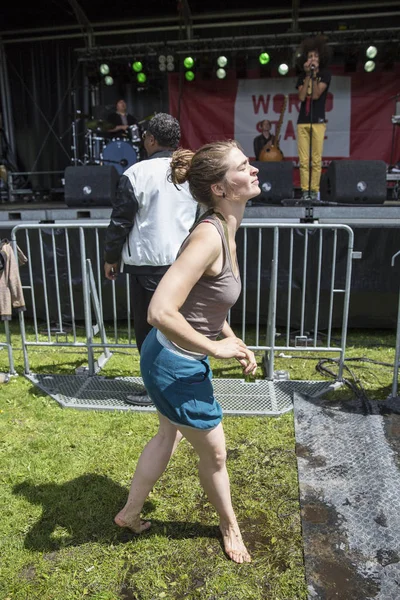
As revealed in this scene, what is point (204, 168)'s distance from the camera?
176 cm

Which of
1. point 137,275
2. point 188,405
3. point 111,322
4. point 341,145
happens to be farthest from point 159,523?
point 341,145

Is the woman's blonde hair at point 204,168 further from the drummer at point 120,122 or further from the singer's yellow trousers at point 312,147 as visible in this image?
the drummer at point 120,122

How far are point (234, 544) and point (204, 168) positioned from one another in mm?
1677

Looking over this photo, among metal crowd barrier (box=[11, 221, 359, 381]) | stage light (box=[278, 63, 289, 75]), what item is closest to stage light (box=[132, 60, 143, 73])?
stage light (box=[278, 63, 289, 75])

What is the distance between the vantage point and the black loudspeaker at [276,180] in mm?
6996

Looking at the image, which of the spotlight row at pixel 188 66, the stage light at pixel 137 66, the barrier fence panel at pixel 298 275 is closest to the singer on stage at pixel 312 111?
the barrier fence panel at pixel 298 275

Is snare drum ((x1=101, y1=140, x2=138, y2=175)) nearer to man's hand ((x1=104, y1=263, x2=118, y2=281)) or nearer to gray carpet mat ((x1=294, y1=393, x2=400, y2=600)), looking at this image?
man's hand ((x1=104, y1=263, x2=118, y2=281))

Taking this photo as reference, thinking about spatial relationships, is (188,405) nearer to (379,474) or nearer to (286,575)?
(286,575)

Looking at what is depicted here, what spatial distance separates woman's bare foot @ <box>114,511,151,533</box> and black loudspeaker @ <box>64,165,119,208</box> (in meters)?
5.00

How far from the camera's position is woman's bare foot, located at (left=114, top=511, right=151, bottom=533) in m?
2.30

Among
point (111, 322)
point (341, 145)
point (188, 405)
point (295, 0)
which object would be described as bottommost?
point (111, 322)

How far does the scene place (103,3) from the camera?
10.5 metres

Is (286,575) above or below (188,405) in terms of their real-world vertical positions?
below

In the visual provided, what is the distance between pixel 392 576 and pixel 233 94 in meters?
10.6
